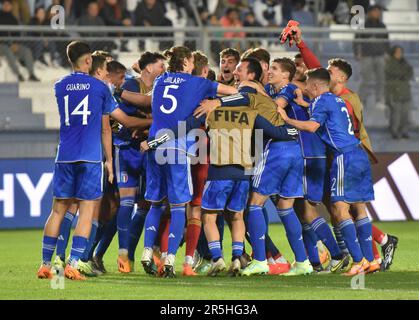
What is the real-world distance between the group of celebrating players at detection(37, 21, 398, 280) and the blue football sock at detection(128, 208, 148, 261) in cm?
1

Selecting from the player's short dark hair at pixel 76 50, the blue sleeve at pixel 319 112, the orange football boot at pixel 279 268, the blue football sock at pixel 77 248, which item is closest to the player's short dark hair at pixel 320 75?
the blue sleeve at pixel 319 112

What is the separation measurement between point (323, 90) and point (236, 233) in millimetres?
1636

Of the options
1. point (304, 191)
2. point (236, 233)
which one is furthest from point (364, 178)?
point (236, 233)

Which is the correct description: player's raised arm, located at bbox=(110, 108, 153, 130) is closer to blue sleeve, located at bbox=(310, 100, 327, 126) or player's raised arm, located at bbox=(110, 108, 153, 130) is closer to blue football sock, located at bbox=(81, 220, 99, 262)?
blue football sock, located at bbox=(81, 220, 99, 262)

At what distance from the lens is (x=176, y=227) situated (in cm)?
1134

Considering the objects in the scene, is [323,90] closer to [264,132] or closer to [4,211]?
[264,132]

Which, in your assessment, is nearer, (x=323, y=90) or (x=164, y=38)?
(x=323, y=90)

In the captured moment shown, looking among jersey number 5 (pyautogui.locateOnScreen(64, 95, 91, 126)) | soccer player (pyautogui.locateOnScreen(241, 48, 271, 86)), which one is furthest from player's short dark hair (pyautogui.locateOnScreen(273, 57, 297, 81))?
jersey number 5 (pyautogui.locateOnScreen(64, 95, 91, 126))

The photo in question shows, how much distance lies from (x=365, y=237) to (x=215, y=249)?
153 cm

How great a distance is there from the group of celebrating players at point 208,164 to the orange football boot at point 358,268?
0.06 feet

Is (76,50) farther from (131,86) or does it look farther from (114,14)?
(114,14)

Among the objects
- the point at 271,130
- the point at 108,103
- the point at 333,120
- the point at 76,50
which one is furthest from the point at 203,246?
the point at 76,50

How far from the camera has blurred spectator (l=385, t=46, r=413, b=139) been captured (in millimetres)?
19031
